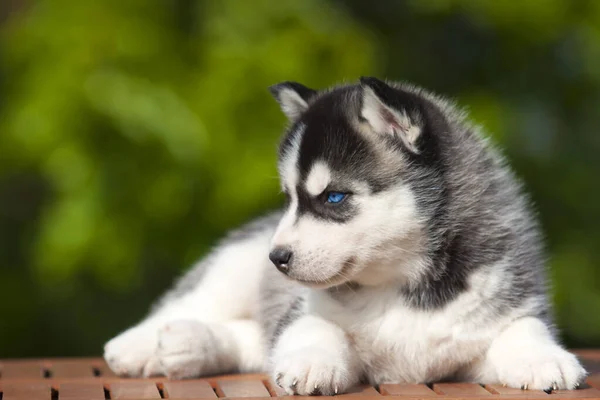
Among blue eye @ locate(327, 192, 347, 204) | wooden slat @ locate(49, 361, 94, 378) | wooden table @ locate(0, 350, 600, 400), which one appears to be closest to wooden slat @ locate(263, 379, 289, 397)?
wooden table @ locate(0, 350, 600, 400)

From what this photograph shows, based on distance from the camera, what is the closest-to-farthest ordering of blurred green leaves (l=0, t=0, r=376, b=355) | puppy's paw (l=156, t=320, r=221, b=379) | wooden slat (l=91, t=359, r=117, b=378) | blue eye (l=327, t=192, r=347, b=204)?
1. blue eye (l=327, t=192, r=347, b=204)
2. puppy's paw (l=156, t=320, r=221, b=379)
3. wooden slat (l=91, t=359, r=117, b=378)
4. blurred green leaves (l=0, t=0, r=376, b=355)

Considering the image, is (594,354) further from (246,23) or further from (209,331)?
(246,23)

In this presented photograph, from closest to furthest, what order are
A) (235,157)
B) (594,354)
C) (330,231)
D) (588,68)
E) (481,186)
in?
(330,231), (481,186), (594,354), (235,157), (588,68)

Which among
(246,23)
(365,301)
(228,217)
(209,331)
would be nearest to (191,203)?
(228,217)

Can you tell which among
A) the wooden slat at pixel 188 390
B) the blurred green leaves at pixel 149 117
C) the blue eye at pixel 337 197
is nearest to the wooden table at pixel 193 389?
the wooden slat at pixel 188 390

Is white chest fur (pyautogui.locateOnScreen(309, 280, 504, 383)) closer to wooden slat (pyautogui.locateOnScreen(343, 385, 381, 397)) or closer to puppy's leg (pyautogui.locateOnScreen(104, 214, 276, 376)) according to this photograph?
wooden slat (pyautogui.locateOnScreen(343, 385, 381, 397))

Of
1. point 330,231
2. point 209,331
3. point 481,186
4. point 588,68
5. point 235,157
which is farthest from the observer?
point 588,68

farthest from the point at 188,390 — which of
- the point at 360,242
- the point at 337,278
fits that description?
the point at 360,242
